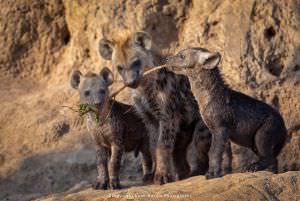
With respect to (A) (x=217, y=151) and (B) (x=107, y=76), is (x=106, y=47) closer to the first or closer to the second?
(B) (x=107, y=76)

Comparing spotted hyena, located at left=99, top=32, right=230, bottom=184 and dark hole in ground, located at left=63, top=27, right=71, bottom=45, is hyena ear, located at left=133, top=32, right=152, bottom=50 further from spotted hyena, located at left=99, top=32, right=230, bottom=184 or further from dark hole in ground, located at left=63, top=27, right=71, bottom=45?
dark hole in ground, located at left=63, top=27, right=71, bottom=45

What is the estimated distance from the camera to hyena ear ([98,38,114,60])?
10.6 metres

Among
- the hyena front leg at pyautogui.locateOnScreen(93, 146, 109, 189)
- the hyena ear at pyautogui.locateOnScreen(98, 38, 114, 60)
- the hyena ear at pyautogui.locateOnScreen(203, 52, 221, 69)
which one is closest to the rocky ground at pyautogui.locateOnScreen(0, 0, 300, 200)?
the hyena front leg at pyautogui.locateOnScreen(93, 146, 109, 189)

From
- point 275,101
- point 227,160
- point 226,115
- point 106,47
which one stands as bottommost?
point 227,160

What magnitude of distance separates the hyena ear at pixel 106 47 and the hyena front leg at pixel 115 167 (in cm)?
129

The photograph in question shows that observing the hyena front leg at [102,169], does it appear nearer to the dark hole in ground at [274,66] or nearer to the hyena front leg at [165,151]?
the hyena front leg at [165,151]

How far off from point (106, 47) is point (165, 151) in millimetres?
1481

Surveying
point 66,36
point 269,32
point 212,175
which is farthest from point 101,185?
point 66,36

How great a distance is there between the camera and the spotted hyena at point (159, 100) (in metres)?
10.2

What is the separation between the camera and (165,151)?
10148 millimetres

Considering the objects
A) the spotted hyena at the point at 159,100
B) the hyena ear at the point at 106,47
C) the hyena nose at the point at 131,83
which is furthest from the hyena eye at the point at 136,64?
the hyena ear at the point at 106,47

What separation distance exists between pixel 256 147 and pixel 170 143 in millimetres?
1049

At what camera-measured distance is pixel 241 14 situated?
11773mm

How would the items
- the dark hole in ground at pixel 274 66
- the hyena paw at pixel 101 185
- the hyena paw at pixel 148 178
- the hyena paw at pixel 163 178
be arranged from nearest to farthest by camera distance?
the hyena paw at pixel 101 185 → the hyena paw at pixel 163 178 → the hyena paw at pixel 148 178 → the dark hole in ground at pixel 274 66
